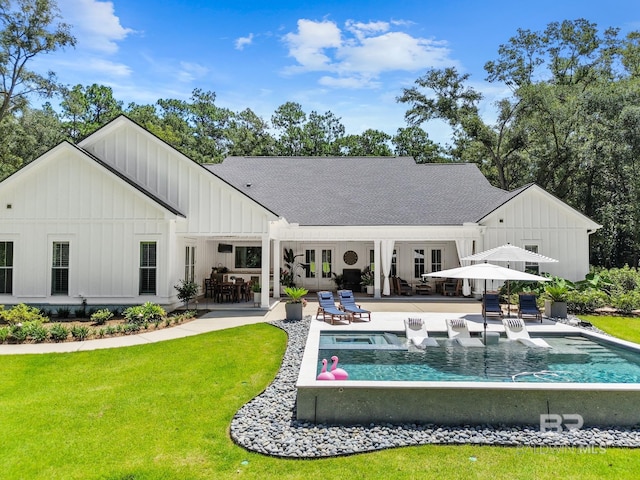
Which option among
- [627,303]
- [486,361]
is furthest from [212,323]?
[627,303]

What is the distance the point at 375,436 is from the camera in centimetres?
551

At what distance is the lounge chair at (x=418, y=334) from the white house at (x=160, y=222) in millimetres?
6350

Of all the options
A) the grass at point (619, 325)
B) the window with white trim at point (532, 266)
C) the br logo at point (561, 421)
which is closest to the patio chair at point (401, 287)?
the window with white trim at point (532, 266)

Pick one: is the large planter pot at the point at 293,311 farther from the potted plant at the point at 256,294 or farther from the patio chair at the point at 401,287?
the patio chair at the point at 401,287

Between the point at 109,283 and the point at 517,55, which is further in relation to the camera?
the point at 517,55

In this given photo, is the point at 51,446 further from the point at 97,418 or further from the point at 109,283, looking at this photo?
the point at 109,283

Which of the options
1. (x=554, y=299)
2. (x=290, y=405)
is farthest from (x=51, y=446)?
(x=554, y=299)

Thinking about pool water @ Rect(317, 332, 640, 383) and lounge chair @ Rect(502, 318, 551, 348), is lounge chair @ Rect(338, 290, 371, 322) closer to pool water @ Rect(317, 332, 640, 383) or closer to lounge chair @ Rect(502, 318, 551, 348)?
pool water @ Rect(317, 332, 640, 383)

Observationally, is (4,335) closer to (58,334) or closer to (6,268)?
(58,334)

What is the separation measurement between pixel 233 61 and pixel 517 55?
28735mm

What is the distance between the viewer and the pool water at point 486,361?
25.8ft

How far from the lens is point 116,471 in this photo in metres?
4.62

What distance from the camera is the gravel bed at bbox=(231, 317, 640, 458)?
521cm

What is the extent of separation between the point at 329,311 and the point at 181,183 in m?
7.55
